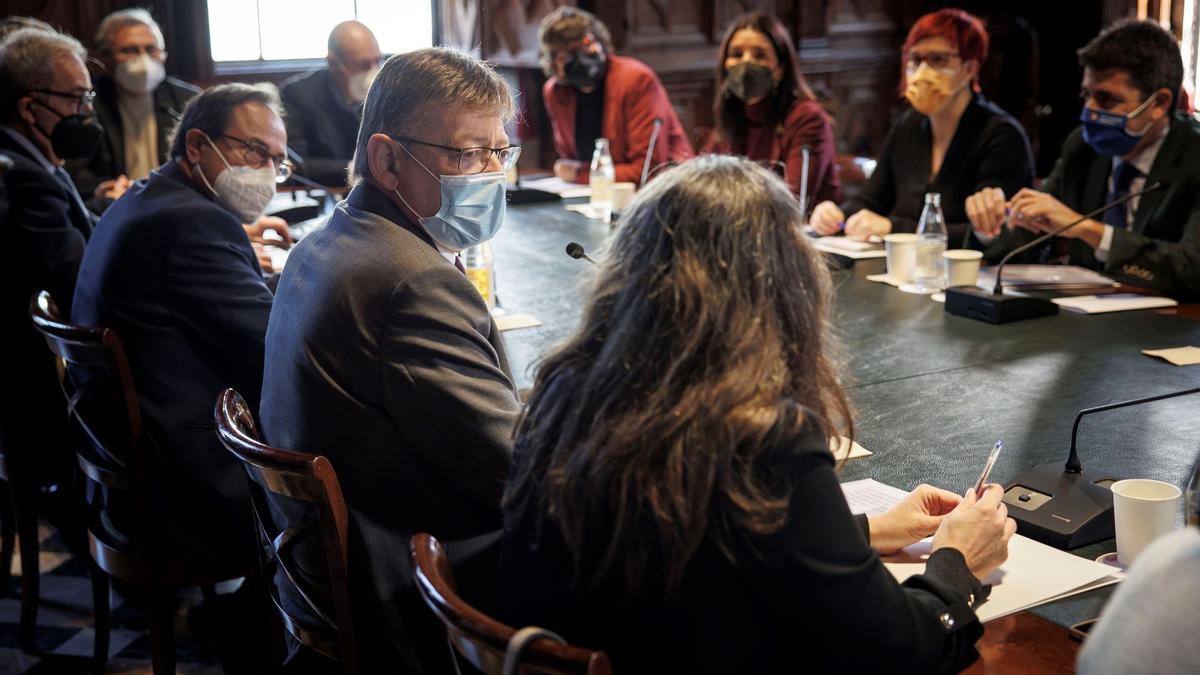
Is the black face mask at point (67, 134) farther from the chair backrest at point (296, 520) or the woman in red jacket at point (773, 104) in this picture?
the woman in red jacket at point (773, 104)

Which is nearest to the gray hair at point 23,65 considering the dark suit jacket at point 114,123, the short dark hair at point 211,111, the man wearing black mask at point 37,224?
the man wearing black mask at point 37,224

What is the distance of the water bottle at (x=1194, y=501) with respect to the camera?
2.89 feet

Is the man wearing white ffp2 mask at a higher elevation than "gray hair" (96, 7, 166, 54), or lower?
lower

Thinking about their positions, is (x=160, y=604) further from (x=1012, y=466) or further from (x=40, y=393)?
(x=1012, y=466)

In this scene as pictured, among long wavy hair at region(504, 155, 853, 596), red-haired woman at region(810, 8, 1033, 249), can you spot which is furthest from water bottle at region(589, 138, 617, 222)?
long wavy hair at region(504, 155, 853, 596)

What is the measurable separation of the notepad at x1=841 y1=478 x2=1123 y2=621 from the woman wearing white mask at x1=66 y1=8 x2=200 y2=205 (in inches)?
150

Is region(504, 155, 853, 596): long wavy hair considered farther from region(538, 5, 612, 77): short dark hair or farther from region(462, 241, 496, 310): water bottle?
region(538, 5, 612, 77): short dark hair

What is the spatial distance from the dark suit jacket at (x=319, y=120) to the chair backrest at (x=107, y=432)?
297 cm

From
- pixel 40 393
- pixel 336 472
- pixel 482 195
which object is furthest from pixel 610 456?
pixel 40 393

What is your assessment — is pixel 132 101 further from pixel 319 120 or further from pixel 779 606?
pixel 779 606

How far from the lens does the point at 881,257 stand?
339cm

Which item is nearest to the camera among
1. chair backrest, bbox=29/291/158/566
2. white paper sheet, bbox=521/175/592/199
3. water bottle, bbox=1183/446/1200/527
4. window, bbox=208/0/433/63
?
water bottle, bbox=1183/446/1200/527

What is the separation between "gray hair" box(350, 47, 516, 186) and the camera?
5.65ft

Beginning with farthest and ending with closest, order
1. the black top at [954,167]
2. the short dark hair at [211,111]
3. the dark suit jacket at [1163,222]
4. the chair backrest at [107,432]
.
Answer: the black top at [954,167]
the dark suit jacket at [1163,222]
the short dark hair at [211,111]
the chair backrest at [107,432]
